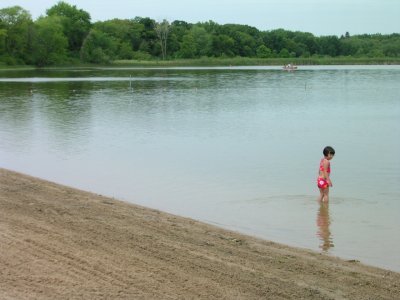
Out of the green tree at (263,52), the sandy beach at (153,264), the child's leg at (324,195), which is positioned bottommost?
the child's leg at (324,195)

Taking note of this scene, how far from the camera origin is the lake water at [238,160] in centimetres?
1080

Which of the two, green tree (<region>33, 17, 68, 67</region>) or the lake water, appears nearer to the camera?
the lake water

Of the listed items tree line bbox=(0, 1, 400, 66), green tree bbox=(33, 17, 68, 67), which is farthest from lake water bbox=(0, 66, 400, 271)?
tree line bbox=(0, 1, 400, 66)

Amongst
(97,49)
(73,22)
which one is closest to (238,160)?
(97,49)

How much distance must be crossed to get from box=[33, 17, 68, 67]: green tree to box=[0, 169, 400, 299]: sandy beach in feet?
357

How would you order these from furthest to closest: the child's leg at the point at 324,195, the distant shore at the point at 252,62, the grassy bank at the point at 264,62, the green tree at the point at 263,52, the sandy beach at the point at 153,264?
the green tree at the point at 263,52, the grassy bank at the point at 264,62, the distant shore at the point at 252,62, the child's leg at the point at 324,195, the sandy beach at the point at 153,264

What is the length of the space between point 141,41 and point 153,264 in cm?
14087

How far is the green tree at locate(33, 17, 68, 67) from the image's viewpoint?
114125 millimetres

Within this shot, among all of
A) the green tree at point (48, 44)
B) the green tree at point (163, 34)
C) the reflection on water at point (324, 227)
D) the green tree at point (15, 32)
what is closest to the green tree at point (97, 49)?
the green tree at point (48, 44)

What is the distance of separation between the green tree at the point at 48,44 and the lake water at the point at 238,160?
3175 inches

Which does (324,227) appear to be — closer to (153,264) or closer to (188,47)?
(153,264)

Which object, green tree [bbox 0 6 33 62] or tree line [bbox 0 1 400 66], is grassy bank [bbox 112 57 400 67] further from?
green tree [bbox 0 6 33 62]

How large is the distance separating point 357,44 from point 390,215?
15112cm

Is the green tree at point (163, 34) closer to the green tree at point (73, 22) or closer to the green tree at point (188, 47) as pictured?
the green tree at point (188, 47)
